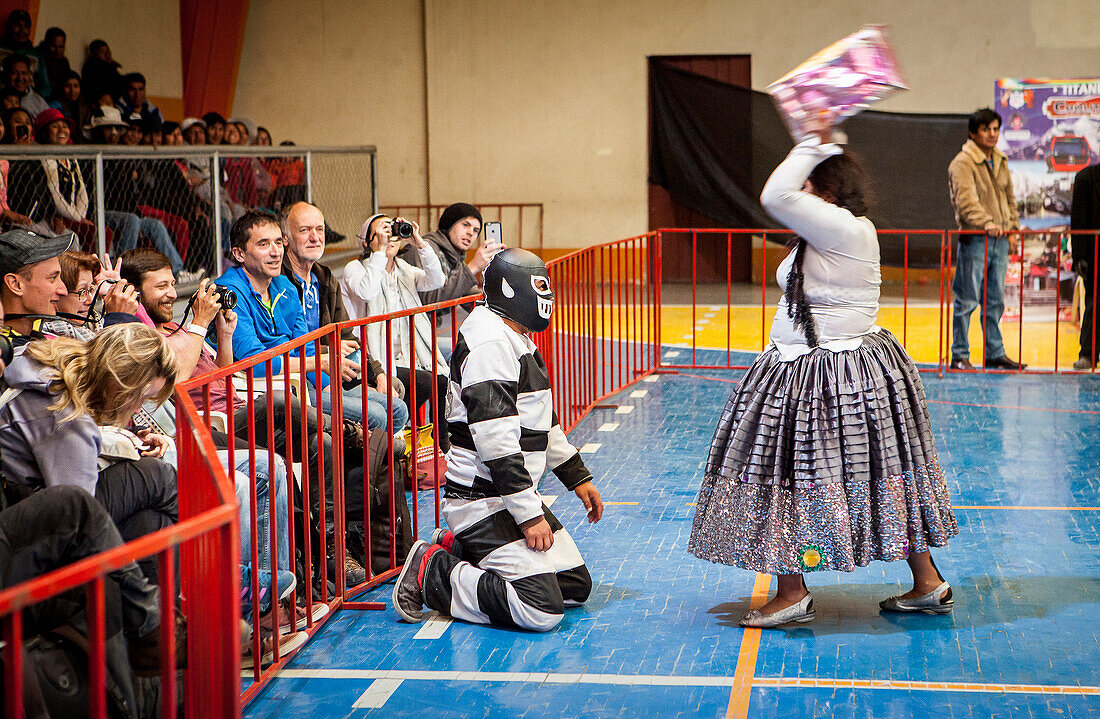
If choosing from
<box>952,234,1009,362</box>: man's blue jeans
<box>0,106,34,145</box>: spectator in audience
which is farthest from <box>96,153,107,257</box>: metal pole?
<box>952,234,1009,362</box>: man's blue jeans

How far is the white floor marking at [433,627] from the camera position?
391cm

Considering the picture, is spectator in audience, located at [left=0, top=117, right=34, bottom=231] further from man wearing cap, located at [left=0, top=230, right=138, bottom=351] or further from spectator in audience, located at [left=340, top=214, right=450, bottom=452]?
man wearing cap, located at [left=0, top=230, right=138, bottom=351]

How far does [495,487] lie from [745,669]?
98 centimetres

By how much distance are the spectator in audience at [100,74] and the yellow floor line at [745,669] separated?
921 cm

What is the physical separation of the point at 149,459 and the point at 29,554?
68 cm

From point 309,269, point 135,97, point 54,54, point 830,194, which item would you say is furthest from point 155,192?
point 830,194

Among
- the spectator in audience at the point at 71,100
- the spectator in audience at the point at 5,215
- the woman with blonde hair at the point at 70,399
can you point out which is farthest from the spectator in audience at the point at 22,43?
the woman with blonde hair at the point at 70,399

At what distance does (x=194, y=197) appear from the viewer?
7973 millimetres

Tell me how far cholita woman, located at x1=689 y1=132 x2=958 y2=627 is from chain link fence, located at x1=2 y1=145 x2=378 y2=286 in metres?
3.98

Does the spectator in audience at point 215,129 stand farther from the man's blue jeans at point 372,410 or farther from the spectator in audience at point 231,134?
the man's blue jeans at point 372,410

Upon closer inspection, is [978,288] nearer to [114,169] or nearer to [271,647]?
[114,169]

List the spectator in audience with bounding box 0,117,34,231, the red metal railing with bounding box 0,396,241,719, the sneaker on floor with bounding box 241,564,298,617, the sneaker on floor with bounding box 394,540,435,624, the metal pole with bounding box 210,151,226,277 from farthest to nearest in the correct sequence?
the metal pole with bounding box 210,151,226,277 → the spectator in audience with bounding box 0,117,34,231 → the sneaker on floor with bounding box 394,540,435,624 → the sneaker on floor with bounding box 241,564,298,617 → the red metal railing with bounding box 0,396,241,719

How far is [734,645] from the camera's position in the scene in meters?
3.76

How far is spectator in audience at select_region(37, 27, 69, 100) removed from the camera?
10.4 metres
